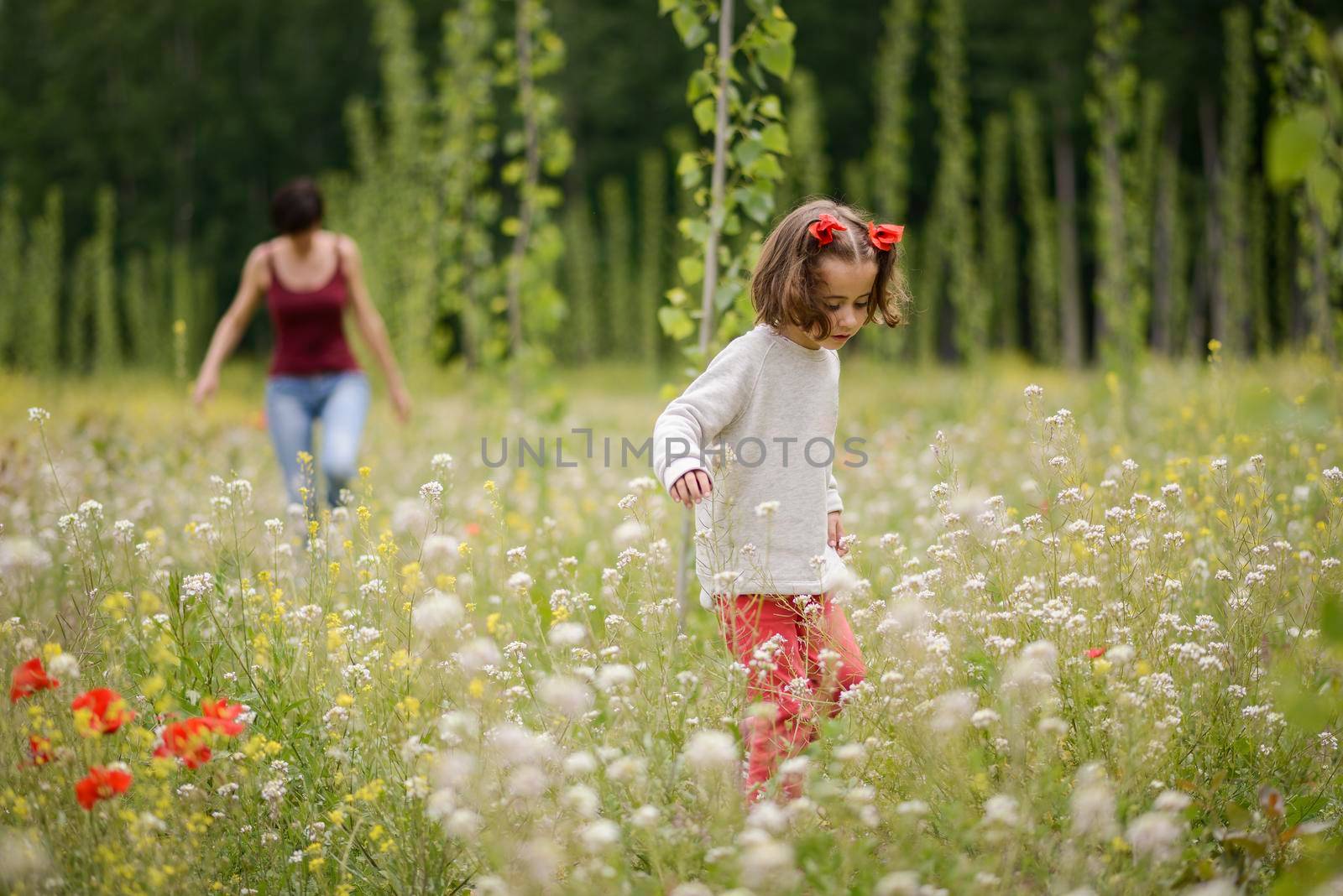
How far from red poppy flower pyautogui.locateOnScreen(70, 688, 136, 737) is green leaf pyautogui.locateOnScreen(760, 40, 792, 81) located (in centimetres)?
311

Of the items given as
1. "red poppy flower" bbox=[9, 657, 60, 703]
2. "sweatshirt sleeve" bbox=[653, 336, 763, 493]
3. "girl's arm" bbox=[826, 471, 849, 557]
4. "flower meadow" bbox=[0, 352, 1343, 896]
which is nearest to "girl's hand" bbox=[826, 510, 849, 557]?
"girl's arm" bbox=[826, 471, 849, 557]

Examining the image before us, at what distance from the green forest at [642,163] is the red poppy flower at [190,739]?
2.12 m

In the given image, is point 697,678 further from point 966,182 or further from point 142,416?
point 966,182

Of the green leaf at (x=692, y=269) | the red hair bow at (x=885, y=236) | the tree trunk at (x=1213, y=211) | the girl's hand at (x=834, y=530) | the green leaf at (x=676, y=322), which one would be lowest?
the girl's hand at (x=834, y=530)

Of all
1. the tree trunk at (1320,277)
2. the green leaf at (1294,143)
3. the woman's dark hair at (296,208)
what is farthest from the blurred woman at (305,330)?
the tree trunk at (1320,277)

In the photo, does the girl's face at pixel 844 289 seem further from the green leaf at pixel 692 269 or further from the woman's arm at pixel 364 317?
the woman's arm at pixel 364 317

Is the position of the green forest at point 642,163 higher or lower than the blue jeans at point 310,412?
higher

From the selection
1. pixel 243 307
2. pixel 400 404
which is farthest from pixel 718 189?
pixel 243 307

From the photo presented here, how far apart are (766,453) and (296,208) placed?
3.41m

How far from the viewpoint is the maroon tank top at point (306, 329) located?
5293 millimetres

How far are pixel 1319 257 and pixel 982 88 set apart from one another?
1746cm

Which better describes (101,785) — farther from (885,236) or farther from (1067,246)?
(1067,246)

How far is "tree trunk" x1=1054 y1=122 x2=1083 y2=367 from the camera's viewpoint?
19453 mm

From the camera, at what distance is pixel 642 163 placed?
2545 cm
